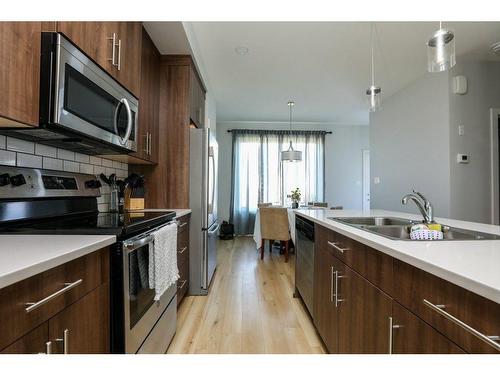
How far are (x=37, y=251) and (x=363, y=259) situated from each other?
3.74 ft

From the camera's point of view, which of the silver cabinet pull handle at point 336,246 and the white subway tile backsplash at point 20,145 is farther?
the silver cabinet pull handle at point 336,246

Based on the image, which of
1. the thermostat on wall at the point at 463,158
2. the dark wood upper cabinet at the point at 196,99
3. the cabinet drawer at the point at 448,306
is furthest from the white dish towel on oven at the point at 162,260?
the thermostat on wall at the point at 463,158

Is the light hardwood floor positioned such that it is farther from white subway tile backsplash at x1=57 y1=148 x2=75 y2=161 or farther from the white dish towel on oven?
white subway tile backsplash at x1=57 y1=148 x2=75 y2=161

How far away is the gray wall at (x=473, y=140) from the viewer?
3.23 meters

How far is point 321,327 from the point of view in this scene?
5.79ft

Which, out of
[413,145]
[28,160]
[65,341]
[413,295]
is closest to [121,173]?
[28,160]

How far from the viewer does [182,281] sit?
237 cm

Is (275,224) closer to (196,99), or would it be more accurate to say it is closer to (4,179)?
(196,99)

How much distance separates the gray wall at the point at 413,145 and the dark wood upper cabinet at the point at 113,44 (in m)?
3.40

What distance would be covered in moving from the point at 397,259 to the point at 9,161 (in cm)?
167

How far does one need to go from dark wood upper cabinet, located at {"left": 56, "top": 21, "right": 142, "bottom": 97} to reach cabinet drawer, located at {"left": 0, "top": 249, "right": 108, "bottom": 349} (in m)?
0.98

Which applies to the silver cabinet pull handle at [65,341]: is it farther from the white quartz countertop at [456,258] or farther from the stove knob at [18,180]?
the white quartz countertop at [456,258]

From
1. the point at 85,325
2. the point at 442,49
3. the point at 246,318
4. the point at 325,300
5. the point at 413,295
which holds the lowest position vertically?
the point at 246,318
